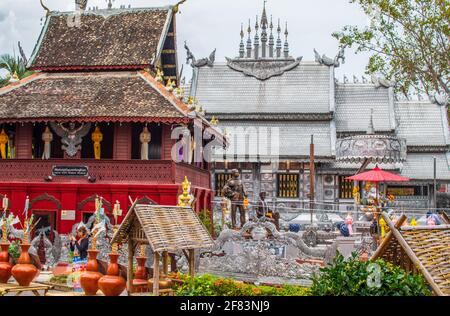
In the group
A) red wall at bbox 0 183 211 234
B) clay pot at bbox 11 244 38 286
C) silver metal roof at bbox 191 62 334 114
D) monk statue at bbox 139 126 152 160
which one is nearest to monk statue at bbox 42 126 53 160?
red wall at bbox 0 183 211 234

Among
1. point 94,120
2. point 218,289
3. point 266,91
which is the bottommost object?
point 218,289

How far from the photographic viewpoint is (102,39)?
3209 centimetres

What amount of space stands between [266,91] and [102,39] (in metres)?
16.3

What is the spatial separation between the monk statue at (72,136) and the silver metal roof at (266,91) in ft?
56.0

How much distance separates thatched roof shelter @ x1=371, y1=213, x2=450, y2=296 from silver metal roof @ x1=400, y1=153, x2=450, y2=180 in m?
30.4

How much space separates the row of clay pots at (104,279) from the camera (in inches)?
539

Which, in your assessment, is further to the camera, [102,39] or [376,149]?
[102,39]

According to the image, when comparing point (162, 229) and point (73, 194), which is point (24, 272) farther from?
point (73, 194)

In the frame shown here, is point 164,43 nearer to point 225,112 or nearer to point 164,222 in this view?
point 225,112

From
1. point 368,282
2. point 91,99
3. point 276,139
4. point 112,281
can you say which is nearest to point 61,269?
point 112,281

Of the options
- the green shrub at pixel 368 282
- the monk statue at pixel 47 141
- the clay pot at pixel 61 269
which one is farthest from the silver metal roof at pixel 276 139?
the green shrub at pixel 368 282

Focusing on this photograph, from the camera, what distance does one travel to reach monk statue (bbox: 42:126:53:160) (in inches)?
1157

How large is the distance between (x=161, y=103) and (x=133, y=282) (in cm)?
1436
